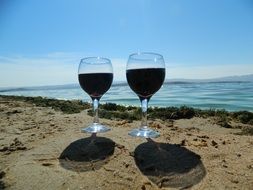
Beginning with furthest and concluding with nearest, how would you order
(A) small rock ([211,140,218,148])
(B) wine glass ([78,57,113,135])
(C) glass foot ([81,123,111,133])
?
(B) wine glass ([78,57,113,135])
(C) glass foot ([81,123,111,133])
(A) small rock ([211,140,218,148])

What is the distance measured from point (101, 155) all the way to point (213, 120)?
2.75 meters

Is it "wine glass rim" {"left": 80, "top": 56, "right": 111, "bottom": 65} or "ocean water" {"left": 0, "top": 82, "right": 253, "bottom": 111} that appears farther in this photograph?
"ocean water" {"left": 0, "top": 82, "right": 253, "bottom": 111}

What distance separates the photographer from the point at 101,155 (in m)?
2.66

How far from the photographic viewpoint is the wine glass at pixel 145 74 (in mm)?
3199

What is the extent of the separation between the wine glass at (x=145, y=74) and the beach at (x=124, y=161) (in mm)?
223

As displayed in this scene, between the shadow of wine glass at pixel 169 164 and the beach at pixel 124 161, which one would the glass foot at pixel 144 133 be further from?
the shadow of wine glass at pixel 169 164

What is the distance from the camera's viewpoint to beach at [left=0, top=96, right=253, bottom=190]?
2250 mm

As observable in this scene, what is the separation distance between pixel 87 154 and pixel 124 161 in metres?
0.35

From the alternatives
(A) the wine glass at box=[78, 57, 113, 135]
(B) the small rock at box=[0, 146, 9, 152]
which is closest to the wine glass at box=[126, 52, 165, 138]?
(A) the wine glass at box=[78, 57, 113, 135]

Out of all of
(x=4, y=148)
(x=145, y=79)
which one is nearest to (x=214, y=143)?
(x=145, y=79)

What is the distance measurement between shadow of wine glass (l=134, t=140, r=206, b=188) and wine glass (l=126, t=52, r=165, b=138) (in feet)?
1.29

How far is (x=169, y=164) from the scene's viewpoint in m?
2.48

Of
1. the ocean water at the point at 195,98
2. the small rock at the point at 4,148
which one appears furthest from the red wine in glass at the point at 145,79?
the ocean water at the point at 195,98

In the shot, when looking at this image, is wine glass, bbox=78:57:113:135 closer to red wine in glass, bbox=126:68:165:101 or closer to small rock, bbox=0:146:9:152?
red wine in glass, bbox=126:68:165:101
